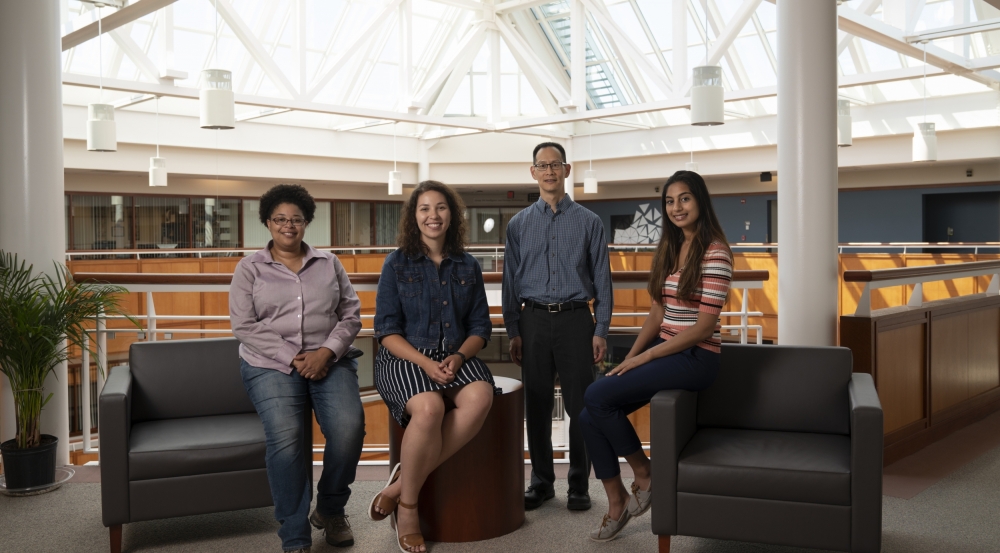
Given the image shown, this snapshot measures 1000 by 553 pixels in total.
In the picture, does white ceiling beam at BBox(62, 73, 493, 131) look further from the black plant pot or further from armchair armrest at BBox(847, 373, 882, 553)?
armchair armrest at BBox(847, 373, 882, 553)

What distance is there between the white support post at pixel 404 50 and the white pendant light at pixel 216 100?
Result: 24.7ft

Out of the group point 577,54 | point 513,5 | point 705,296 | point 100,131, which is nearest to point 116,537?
point 705,296

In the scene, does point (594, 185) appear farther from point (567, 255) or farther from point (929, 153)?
point (567, 255)

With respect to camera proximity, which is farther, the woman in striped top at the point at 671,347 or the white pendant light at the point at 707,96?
the white pendant light at the point at 707,96

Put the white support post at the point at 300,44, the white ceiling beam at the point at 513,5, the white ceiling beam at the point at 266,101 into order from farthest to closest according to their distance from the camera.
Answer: the white ceiling beam at the point at 513,5
the white support post at the point at 300,44
the white ceiling beam at the point at 266,101

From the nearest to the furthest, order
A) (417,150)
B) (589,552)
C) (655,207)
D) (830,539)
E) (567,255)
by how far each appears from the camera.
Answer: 1. (830,539)
2. (589,552)
3. (567,255)
4. (417,150)
5. (655,207)

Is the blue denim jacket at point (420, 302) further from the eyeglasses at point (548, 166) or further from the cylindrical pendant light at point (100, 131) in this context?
the cylindrical pendant light at point (100, 131)

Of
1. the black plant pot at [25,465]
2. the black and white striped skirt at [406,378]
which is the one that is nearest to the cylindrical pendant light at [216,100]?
the black plant pot at [25,465]

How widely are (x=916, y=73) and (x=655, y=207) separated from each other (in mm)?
10269

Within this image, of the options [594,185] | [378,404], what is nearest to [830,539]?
[378,404]

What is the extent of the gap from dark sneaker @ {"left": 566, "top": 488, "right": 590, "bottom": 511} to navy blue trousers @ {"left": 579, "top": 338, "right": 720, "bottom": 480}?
365 mm

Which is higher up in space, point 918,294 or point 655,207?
point 655,207

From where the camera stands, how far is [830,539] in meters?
2.98

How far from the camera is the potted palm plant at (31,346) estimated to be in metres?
4.13
